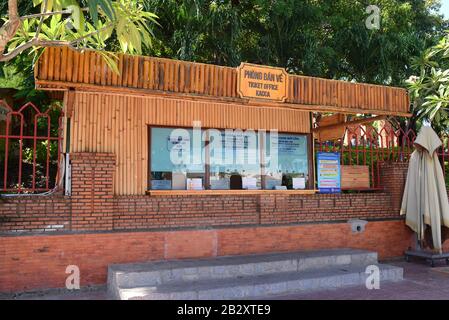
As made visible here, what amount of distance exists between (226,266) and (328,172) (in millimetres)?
3894

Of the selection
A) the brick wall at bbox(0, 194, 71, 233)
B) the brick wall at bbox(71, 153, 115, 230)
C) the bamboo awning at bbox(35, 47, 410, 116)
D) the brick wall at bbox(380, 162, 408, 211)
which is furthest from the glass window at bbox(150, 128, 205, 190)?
the brick wall at bbox(380, 162, 408, 211)

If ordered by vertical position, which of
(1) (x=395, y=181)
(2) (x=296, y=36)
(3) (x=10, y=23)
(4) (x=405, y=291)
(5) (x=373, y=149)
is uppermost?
(2) (x=296, y=36)

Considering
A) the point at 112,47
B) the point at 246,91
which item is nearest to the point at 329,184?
the point at 246,91

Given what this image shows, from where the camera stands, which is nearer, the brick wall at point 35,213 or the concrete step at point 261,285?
the concrete step at point 261,285

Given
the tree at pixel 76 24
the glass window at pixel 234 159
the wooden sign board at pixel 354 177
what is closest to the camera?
the tree at pixel 76 24

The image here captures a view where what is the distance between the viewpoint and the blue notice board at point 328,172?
986 cm

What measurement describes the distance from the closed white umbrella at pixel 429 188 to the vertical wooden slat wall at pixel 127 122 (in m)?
4.21

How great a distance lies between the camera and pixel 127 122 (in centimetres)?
814

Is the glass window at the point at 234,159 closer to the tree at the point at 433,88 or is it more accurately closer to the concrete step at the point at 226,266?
the concrete step at the point at 226,266

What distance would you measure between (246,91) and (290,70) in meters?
6.56

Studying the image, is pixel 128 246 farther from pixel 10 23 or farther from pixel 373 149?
pixel 373 149

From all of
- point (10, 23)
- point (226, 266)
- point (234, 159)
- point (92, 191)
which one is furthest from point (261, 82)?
point (10, 23)

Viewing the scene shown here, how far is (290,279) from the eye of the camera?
23.0 ft

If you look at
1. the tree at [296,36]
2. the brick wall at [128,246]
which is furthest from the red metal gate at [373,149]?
the tree at [296,36]
